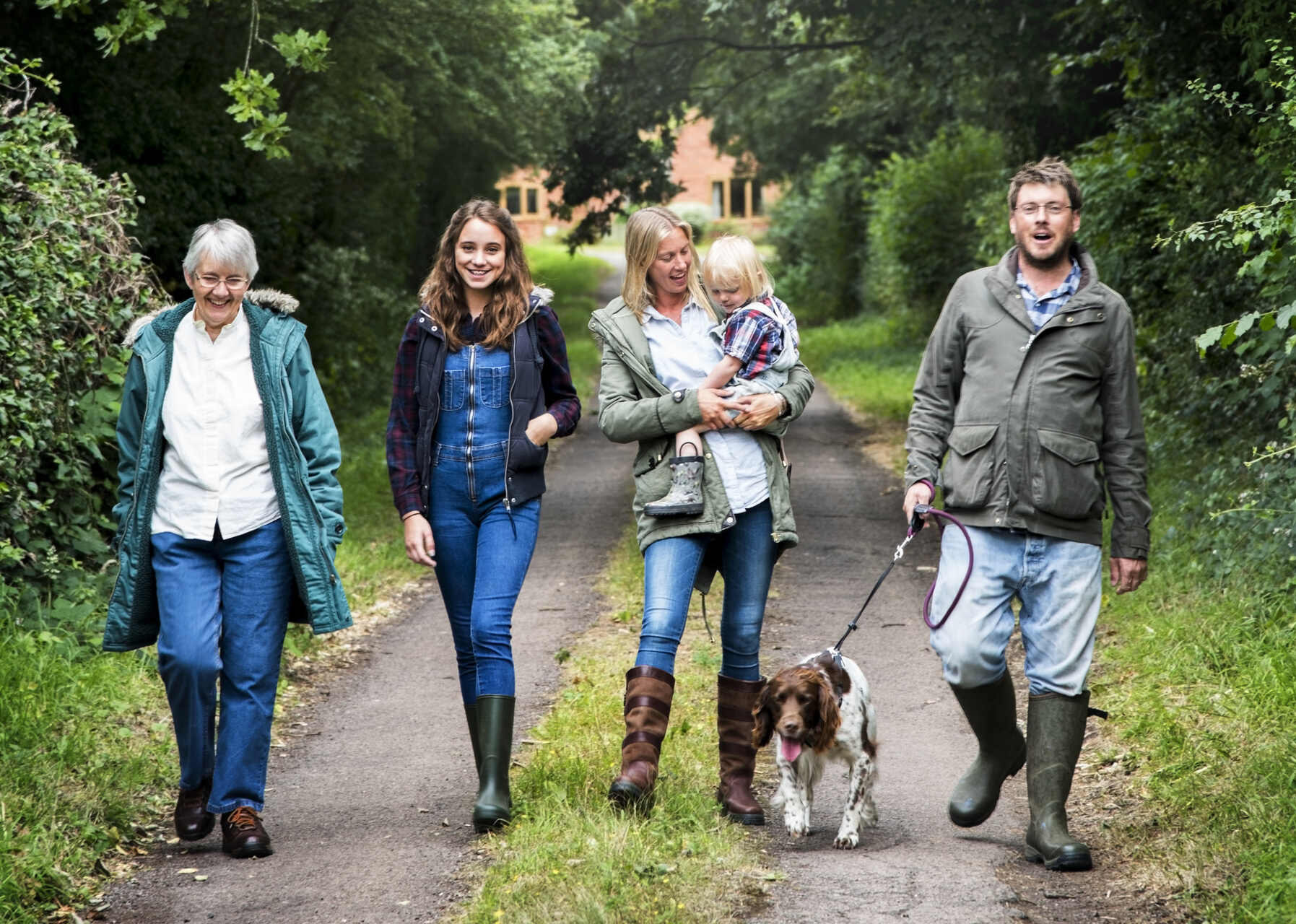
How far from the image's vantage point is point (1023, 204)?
15.0 ft

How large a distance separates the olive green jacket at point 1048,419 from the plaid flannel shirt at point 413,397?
4.20 ft

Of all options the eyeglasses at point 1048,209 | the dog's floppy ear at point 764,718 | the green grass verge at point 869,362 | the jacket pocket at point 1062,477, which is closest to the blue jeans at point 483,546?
the dog's floppy ear at point 764,718

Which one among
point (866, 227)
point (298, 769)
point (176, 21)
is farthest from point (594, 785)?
point (866, 227)

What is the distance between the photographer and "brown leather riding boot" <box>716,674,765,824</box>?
16.5ft

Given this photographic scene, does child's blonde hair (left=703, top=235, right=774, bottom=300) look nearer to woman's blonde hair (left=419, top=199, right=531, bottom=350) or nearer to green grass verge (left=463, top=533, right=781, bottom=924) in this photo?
woman's blonde hair (left=419, top=199, right=531, bottom=350)

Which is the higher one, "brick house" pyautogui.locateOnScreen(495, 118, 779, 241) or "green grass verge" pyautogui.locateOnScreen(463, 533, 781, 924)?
"brick house" pyautogui.locateOnScreen(495, 118, 779, 241)

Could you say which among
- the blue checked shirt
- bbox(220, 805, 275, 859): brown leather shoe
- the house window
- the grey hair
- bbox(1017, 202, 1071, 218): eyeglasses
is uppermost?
the house window

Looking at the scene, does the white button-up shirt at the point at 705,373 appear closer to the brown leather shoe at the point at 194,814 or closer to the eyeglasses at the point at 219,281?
the eyeglasses at the point at 219,281

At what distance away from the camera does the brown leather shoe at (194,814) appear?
5.00 m

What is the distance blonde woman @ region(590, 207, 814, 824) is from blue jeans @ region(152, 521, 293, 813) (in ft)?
3.96

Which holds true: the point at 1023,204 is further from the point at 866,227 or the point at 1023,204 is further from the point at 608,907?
the point at 866,227

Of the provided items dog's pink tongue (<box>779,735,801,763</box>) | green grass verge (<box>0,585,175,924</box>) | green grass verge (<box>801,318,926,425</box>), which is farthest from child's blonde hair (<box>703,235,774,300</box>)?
green grass verge (<box>801,318,926,425</box>)

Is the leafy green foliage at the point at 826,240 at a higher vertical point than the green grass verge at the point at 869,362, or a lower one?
higher

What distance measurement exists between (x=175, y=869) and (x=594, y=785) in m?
1.43
